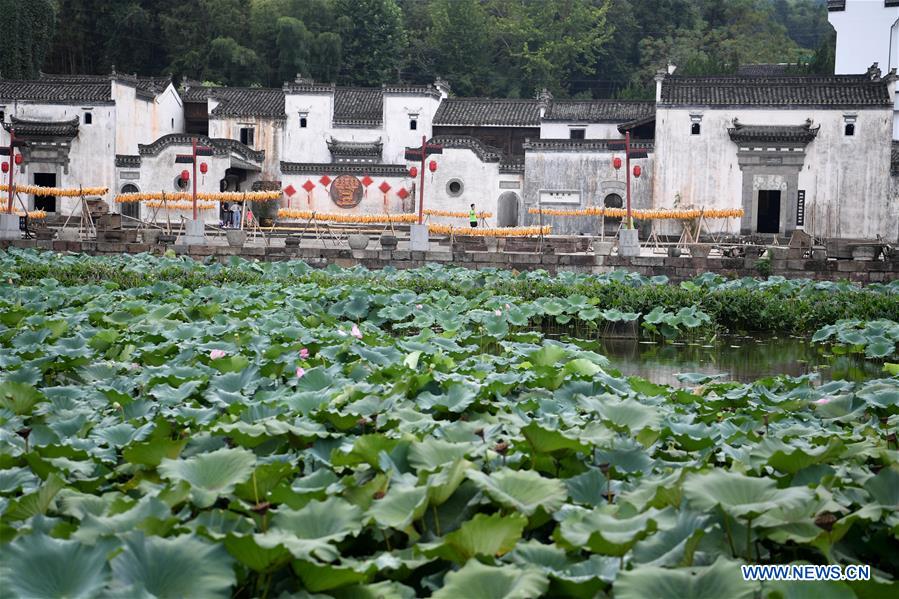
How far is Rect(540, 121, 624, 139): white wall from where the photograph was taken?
35.0 meters

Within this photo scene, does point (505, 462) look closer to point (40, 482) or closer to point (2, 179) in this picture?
point (40, 482)

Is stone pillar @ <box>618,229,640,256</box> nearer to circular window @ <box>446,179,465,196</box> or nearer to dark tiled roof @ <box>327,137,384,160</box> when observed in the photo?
circular window @ <box>446,179,465,196</box>

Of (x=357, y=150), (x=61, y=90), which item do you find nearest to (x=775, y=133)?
(x=357, y=150)

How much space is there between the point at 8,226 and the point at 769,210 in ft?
68.9

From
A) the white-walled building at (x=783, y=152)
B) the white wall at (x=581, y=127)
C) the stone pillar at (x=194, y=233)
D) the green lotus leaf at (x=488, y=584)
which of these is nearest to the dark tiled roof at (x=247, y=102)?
the white wall at (x=581, y=127)

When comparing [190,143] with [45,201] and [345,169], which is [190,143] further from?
[45,201]

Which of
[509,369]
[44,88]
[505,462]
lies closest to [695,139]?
[44,88]

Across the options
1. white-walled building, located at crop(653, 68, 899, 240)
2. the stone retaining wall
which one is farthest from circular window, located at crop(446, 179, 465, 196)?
the stone retaining wall

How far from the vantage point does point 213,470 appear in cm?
365

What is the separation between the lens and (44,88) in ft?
119

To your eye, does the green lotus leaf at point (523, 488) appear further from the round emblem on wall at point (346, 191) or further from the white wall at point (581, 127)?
the white wall at point (581, 127)

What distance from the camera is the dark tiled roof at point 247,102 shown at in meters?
36.9

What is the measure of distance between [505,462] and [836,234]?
99.9ft

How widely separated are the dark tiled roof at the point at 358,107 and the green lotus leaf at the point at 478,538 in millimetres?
34270
